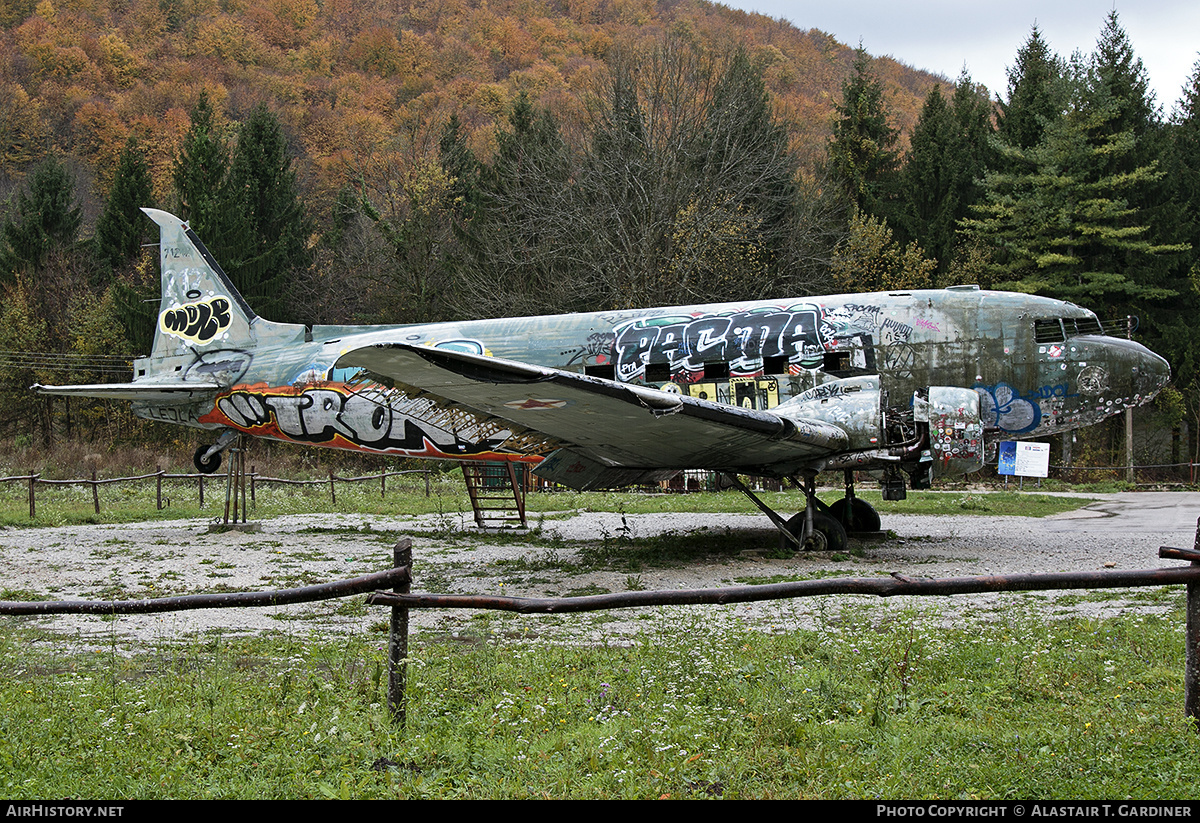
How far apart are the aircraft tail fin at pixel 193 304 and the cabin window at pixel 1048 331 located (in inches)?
616

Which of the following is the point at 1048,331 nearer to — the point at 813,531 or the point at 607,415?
the point at 813,531

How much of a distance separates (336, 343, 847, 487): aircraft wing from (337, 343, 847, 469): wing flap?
12 millimetres

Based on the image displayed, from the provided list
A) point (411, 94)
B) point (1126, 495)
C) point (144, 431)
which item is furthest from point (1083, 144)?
point (411, 94)

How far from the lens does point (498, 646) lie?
8.76 m

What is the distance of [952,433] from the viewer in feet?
45.8

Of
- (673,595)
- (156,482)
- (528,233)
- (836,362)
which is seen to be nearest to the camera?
(673,595)

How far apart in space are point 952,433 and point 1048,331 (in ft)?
9.95

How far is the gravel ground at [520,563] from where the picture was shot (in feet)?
33.8

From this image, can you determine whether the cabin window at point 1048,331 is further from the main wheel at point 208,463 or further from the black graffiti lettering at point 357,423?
the main wheel at point 208,463

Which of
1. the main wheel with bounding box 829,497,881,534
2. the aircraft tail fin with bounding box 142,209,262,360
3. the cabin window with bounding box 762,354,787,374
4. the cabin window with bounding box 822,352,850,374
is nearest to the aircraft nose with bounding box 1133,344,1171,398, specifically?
the cabin window with bounding box 822,352,850,374

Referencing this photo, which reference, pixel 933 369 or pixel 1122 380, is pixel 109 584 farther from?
pixel 1122 380

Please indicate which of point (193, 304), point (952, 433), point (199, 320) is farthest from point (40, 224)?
point (952, 433)

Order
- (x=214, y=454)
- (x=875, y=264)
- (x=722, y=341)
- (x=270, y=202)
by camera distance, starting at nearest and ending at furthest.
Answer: (x=722, y=341) < (x=214, y=454) < (x=875, y=264) < (x=270, y=202)

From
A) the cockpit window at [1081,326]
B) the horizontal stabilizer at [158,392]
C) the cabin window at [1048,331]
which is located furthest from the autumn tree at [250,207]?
Result: the cockpit window at [1081,326]
